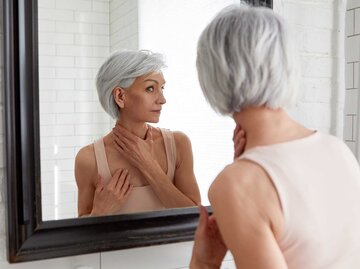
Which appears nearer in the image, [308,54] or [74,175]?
[74,175]

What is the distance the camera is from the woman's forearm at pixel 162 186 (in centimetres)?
104

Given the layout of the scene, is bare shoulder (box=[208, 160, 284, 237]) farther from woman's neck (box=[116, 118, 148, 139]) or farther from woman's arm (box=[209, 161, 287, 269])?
woman's neck (box=[116, 118, 148, 139])

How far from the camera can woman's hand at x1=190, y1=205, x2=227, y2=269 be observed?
29.8 inches

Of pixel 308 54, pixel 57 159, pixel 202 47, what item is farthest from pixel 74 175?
pixel 308 54

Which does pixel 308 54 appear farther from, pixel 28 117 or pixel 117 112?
pixel 28 117

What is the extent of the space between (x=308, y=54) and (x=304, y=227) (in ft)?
2.57

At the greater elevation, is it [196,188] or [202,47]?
[202,47]

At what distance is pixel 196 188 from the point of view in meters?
1.10

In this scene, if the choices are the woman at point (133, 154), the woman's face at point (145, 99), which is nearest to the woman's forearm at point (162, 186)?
the woman at point (133, 154)

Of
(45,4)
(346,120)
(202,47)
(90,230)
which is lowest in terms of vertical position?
(90,230)

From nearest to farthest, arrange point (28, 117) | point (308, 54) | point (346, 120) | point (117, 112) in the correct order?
1. point (28, 117)
2. point (117, 112)
3. point (308, 54)
4. point (346, 120)

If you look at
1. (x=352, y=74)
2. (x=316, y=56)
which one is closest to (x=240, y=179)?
(x=316, y=56)

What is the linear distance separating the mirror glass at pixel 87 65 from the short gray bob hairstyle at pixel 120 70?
0.01m

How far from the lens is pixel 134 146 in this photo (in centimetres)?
104
